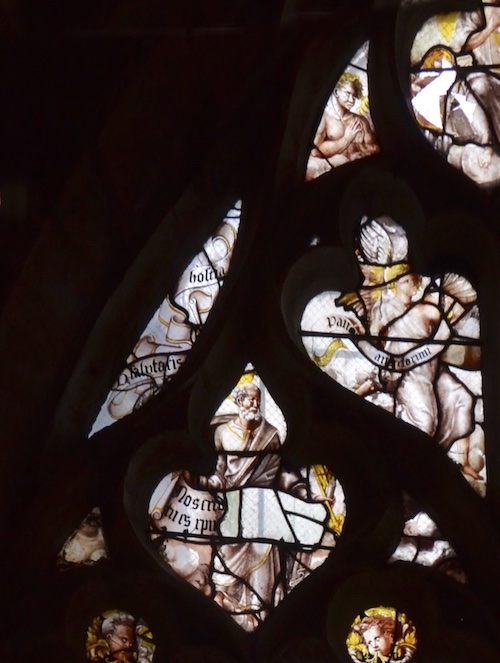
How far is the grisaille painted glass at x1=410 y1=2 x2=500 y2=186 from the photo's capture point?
6.20 meters

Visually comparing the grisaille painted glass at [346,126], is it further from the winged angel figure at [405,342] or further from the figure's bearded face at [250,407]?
the figure's bearded face at [250,407]

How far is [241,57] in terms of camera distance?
245 inches

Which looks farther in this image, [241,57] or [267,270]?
[241,57]

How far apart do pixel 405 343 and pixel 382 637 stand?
1104mm

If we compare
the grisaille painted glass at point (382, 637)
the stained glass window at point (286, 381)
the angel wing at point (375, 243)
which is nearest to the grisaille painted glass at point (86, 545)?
the stained glass window at point (286, 381)

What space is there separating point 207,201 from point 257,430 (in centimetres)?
98

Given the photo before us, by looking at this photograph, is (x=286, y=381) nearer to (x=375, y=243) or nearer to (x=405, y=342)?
(x=405, y=342)

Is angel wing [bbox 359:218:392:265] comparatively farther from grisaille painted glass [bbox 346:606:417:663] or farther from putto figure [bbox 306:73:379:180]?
grisaille painted glass [bbox 346:606:417:663]

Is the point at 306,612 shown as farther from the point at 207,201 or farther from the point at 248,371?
the point at 207,201

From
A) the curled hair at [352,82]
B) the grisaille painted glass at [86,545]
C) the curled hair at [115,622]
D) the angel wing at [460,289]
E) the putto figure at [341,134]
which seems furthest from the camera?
the curled hair at [352,82]

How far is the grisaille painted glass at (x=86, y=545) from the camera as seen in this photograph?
5.30 meters

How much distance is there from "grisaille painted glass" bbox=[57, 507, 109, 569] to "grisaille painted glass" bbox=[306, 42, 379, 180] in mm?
1519

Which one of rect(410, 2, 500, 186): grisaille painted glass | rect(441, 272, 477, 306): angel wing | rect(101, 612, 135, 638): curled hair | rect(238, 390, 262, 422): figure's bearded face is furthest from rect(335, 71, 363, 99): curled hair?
rect(101, 612, 135, 638): curled hair

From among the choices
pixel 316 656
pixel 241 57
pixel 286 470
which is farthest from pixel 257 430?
pixel 241 57
